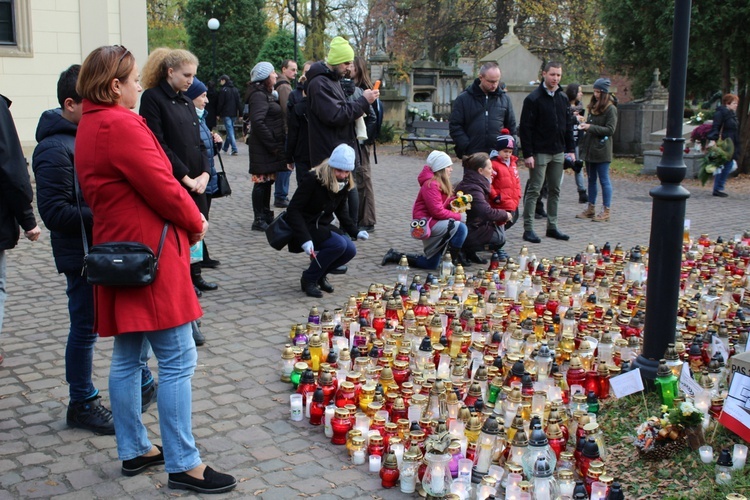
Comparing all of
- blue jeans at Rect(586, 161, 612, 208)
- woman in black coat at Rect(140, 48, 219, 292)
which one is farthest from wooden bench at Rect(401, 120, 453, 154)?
woman in black coat at Rect(140, 48, 219, 292)

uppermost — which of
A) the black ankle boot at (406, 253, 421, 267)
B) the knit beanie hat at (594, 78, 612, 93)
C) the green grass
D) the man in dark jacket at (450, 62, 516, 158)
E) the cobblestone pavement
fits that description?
the knit beanie hat at (594, 78, 612, 93)

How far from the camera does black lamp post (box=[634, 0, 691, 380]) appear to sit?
4.70 metres

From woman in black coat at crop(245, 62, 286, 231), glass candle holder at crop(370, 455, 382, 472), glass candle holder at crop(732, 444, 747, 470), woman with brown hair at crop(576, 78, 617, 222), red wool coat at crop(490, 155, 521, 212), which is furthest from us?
woman with brown hair at crop(576, 78, 617, 222)

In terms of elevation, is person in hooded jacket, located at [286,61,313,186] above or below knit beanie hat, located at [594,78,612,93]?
below

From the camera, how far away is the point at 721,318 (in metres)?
6.47

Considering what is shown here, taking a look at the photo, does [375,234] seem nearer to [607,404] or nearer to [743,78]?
[607,404]

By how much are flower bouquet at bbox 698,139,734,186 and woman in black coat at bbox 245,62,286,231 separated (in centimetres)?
785

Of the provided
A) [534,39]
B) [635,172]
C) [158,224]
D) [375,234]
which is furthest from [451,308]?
[534,39]

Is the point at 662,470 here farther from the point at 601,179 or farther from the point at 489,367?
the point at 601,179

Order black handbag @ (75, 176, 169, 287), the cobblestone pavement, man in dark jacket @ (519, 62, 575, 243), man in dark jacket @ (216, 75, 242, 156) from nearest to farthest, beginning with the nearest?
black handbag @ (75, 176, 169, 287), the cobblestone pavement, man in dark jacket @ (519, 62, 575, 243), man in dark jacket @ (216, 75, 242, 156)

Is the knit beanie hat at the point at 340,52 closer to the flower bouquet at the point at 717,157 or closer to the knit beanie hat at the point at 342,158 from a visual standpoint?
the knit beanie hat at the point at 342,158

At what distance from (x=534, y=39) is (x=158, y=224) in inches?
1249

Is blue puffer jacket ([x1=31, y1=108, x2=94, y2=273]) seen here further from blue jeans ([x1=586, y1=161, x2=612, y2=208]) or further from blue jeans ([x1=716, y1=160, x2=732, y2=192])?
blue jeans ([x1=716, y1=160, x2=732, y2=192])

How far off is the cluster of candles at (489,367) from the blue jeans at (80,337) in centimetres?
119
